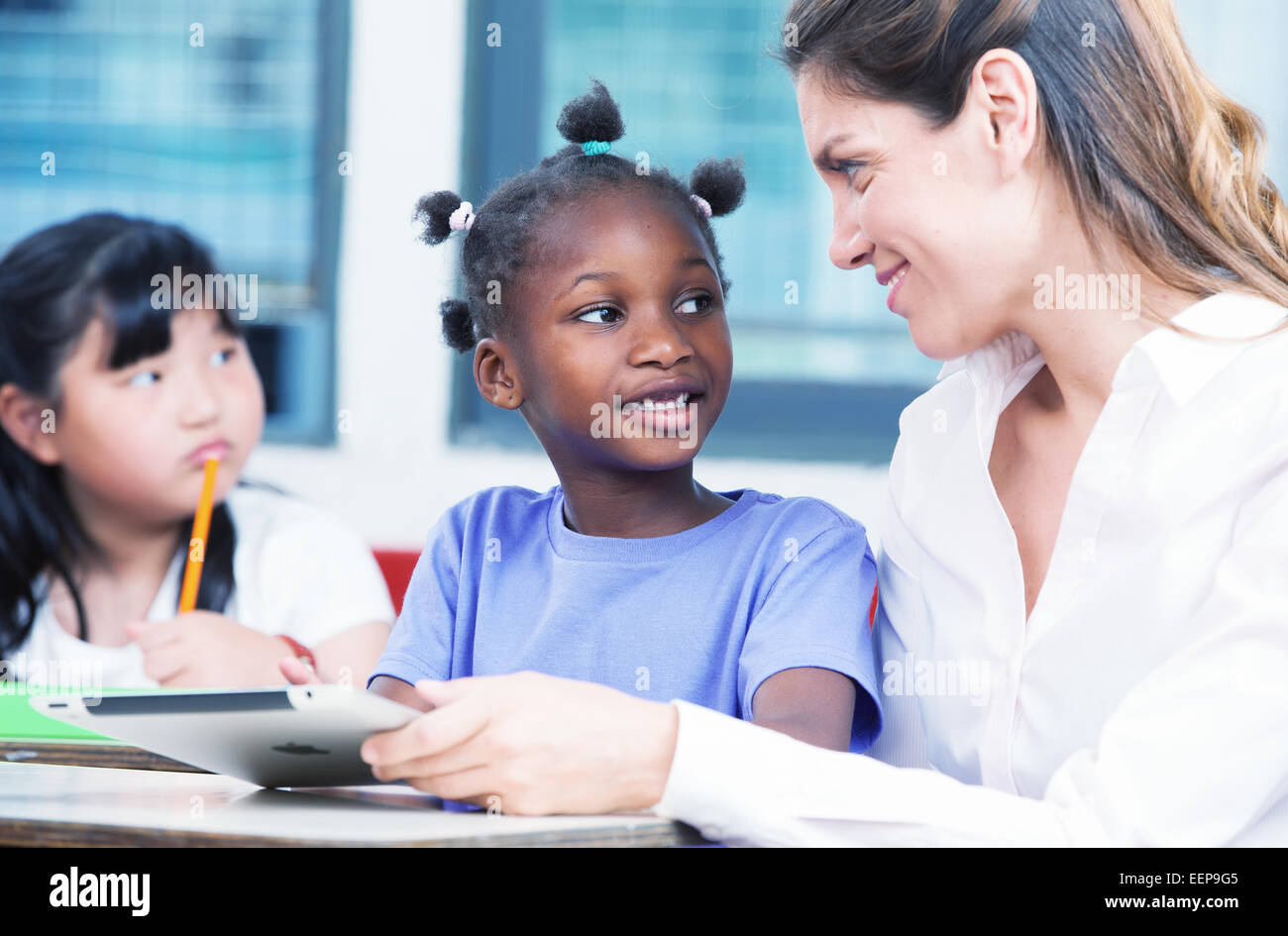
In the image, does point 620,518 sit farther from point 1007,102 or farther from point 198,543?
point 198,543

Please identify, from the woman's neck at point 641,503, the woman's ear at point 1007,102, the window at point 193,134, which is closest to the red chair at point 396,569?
the window at point 193,134

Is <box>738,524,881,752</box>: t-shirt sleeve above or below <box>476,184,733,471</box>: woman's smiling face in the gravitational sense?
below

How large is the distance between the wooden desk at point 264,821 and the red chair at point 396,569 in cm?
132

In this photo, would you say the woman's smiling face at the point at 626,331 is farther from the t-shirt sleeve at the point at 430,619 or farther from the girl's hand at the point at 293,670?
the girl's hand at the point at 293,670

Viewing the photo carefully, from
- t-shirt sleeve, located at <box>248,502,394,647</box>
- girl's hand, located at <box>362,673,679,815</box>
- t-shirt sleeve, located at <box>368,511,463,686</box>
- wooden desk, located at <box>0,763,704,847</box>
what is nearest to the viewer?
wooden desk, located at <box>0,763,704,847</box>

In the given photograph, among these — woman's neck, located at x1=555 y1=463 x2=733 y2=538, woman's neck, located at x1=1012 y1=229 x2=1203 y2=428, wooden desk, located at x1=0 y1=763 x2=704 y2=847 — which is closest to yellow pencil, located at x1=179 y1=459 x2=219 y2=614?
woman's neck, located at x1=555 y1=463 x2=733 y2=538

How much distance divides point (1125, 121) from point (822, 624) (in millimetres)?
487

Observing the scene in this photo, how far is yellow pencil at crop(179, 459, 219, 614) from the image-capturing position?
2.11 meters

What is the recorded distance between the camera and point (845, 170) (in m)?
1.17

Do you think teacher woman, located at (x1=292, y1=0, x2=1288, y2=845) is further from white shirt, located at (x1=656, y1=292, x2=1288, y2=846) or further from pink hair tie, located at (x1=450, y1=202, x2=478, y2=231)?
pink hair tie, located at (x1=450, y1=202, x2=478, y2=231)

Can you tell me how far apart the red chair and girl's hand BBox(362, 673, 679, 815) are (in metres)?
1.46

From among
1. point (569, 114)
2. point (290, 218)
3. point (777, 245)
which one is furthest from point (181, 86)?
point (569, 114)

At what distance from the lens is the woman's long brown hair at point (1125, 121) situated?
1.07 metres

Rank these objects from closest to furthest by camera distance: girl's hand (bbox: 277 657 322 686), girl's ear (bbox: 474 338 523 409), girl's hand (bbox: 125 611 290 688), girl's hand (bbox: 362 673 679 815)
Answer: girl's hand (bbox: 362 673 679 815) → girl's hand (bbox: 277 657 322 686) → girl's ear (bbox: 474 338 523 409) → girl's hand (bbox: 125 611 290 688)
